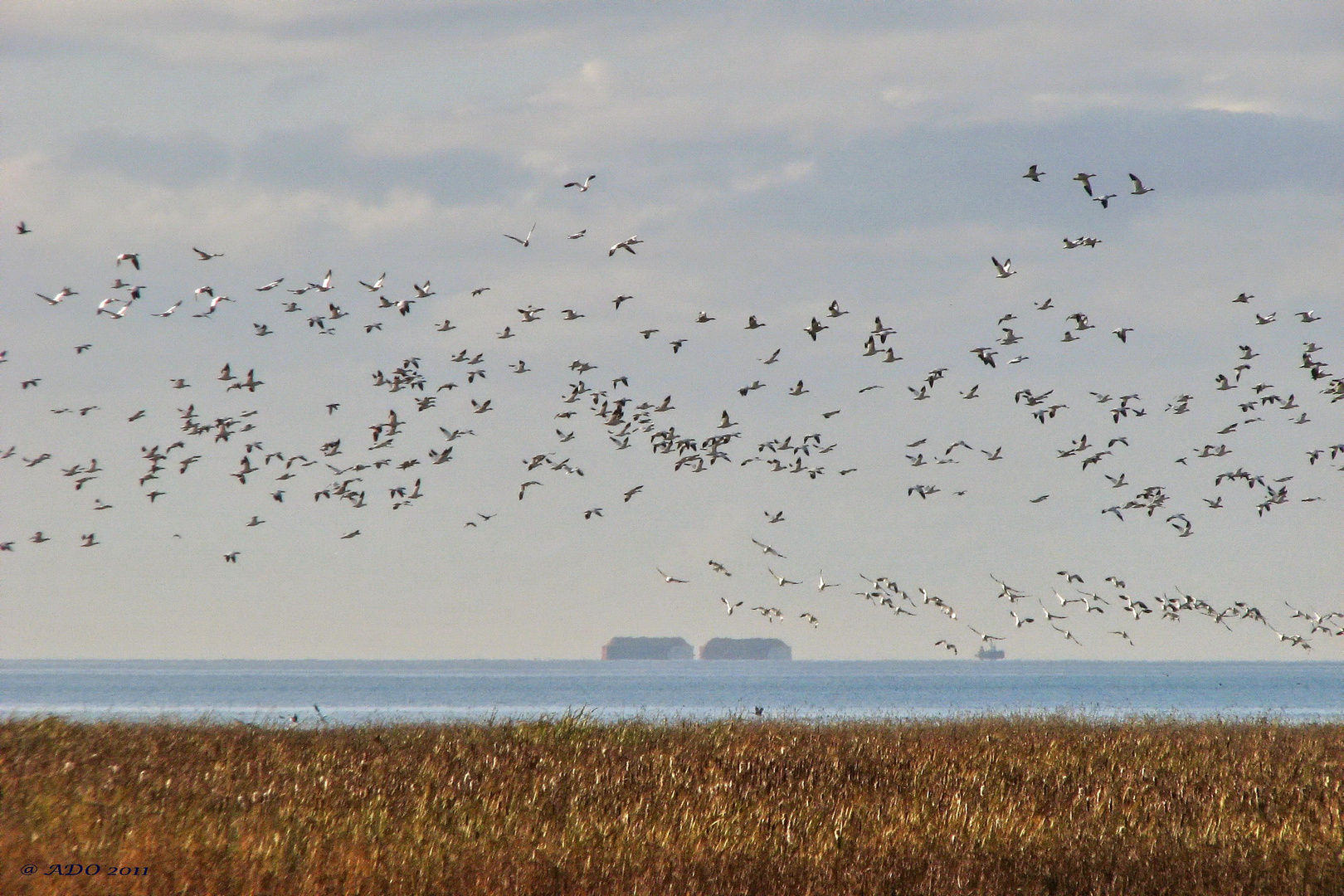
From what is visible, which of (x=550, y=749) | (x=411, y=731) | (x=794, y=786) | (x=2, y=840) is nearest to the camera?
(x=2, y=840)

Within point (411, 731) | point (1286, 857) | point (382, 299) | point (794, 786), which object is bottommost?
point (411, 731)

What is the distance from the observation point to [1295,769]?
23.1 meters

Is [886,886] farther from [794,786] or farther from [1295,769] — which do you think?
[1295,769]

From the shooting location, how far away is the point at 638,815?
56.5ft

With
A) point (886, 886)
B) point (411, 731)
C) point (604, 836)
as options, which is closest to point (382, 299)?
point (411, 731)

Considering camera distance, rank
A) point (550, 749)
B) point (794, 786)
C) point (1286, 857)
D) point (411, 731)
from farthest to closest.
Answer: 1. point (411, 731)
2. point (550, 749)
3. point (794, 786)
4. point (1286, 857)

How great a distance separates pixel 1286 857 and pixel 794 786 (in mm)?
6810

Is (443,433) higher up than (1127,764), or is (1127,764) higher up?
(443,433)

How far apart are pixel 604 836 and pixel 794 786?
17.0ft

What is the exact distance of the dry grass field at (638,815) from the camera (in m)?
13.9

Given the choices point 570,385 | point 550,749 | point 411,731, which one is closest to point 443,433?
point 570,385

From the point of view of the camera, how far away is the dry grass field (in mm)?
13867

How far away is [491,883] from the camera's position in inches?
537

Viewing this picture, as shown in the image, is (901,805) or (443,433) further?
(443,433)
